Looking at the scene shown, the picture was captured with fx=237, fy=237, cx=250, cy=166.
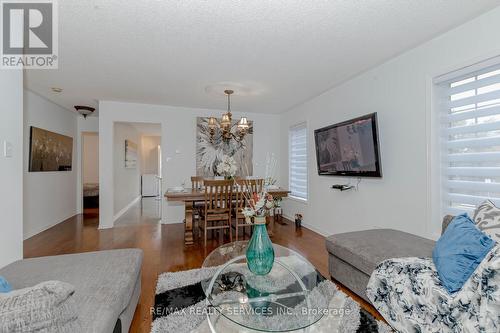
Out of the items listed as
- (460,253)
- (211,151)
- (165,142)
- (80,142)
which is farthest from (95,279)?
(80,142)

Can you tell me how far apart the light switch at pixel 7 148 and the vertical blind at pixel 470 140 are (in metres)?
3.68

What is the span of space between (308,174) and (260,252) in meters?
3.00

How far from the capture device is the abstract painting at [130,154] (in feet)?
20.7

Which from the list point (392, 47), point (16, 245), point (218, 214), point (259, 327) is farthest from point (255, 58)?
point (16, 245)

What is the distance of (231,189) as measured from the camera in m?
3.59

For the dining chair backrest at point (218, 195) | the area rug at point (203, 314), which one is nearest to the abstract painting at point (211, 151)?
the dining chair backrest at point (218, 195)

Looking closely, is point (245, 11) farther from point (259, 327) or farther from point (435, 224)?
point (435, 224)

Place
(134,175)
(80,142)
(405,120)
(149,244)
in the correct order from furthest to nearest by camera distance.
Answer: (134,175), (80,142), (149,244), (405,120)

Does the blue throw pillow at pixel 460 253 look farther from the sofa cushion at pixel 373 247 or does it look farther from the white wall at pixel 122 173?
the white wall at pixel 122 173

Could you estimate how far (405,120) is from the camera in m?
2.61

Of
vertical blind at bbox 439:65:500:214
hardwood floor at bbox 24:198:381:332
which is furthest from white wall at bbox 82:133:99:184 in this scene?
vertical blind at bbox 439:65:500:214

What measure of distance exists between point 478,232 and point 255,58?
243cm

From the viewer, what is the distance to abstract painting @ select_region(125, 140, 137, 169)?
248 inches

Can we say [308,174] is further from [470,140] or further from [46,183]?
[46,183]
